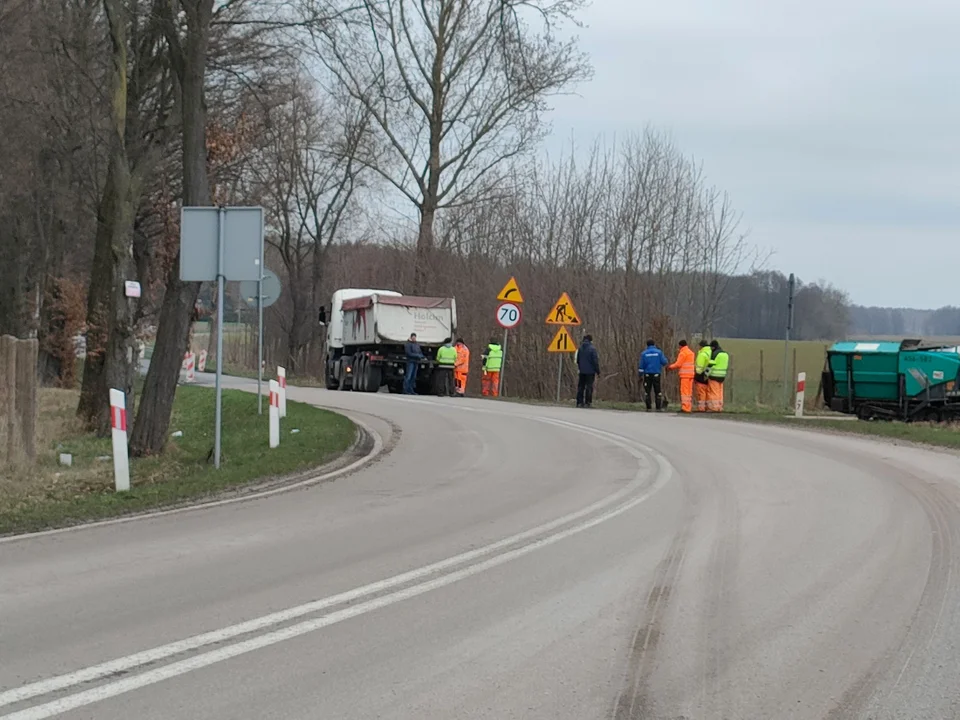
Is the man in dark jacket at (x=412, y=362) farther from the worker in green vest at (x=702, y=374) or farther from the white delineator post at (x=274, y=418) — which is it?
the white delineator post at (x=274, y=418)

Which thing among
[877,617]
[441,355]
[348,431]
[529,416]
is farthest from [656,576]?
[441,355]

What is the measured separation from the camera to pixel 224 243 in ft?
44.1

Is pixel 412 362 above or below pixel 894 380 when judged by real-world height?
above

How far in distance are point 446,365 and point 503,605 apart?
1014 inches

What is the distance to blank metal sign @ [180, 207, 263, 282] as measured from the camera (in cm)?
1339

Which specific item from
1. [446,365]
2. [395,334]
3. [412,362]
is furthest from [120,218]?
[395,334]

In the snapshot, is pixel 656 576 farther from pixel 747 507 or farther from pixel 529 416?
pixel 529 416

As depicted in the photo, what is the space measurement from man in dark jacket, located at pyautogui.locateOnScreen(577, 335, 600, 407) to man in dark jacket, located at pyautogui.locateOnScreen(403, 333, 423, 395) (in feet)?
21.6

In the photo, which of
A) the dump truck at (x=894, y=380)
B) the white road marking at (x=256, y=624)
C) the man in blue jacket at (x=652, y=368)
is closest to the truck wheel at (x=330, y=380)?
the man in blue jacket at (x=652, y=368)

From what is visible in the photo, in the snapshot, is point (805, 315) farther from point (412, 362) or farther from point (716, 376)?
point (716, 376)

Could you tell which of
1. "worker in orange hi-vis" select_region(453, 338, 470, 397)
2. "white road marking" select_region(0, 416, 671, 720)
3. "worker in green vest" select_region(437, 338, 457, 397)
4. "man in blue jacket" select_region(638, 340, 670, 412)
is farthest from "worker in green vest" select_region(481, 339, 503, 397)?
"white road marking" select_region(0, 416, 671, 720)

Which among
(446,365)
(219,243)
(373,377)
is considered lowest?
(373,377)

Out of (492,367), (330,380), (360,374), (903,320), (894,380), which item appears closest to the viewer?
(894,380)

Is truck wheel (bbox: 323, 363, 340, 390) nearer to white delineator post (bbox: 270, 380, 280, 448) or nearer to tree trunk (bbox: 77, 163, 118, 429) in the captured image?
tree trunk (bbox: 77, 163, 118, 429)
